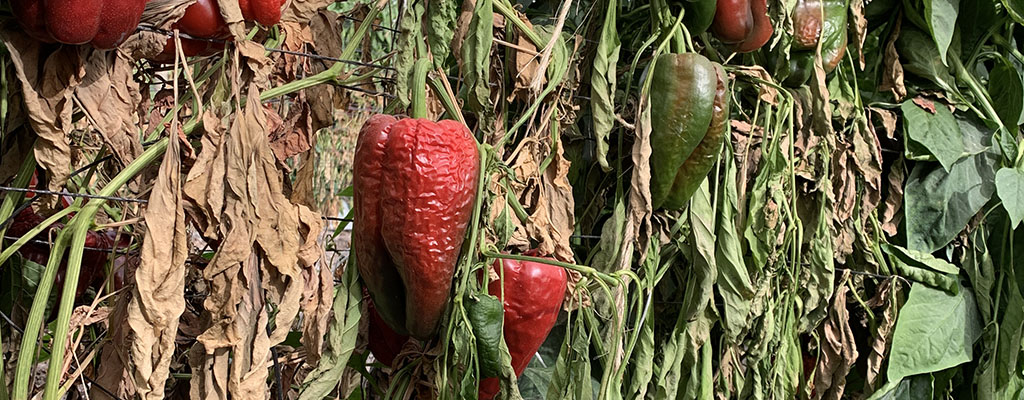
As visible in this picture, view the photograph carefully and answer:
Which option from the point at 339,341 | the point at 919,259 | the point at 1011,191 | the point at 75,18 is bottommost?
the point at 919,259

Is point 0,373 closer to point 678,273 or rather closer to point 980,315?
point 678,273

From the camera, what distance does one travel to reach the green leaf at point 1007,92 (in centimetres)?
152

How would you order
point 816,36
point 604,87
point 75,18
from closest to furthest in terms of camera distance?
point 75,18 < point 604,87 < point 816,36

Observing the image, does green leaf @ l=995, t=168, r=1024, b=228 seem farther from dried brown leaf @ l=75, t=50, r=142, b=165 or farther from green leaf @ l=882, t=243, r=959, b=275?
dried brown leaf @ l=75, t=50, r=142, b=165

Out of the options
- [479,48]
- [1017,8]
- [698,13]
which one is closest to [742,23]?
[698,13]

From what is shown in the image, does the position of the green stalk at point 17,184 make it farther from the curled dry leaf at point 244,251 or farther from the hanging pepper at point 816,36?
the hanging pepper at point 816,36

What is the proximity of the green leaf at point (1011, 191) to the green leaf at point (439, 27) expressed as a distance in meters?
1.00

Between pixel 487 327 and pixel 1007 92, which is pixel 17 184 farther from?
pixel 1007 92

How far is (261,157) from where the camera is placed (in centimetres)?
81

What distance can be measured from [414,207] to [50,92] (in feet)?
1.04

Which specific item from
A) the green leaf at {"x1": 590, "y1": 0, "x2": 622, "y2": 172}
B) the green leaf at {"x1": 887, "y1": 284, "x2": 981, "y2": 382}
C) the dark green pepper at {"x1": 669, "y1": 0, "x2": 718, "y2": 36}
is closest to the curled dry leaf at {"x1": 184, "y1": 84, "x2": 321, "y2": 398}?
the green leaf at {"x1": 590, "y1": 0, "x2": 622, "y2": 172}

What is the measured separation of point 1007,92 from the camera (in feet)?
5.10

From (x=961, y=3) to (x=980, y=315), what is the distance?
1.79 feet

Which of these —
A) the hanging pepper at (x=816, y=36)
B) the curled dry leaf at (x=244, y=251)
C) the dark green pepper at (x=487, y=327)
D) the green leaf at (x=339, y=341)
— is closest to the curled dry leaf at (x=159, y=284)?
the curled dry leaf at (x=244, y=251)
